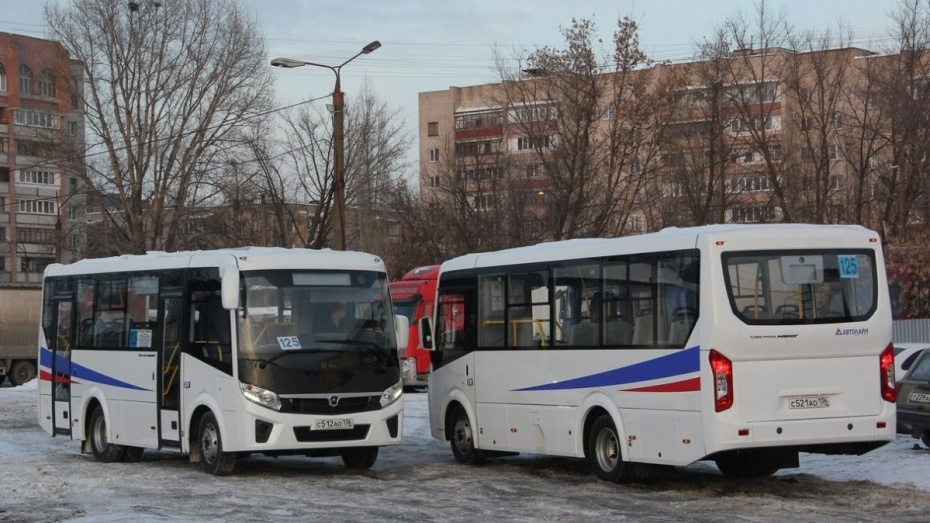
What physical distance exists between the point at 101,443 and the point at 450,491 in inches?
272

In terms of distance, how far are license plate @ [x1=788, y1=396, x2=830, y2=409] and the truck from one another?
3628cm

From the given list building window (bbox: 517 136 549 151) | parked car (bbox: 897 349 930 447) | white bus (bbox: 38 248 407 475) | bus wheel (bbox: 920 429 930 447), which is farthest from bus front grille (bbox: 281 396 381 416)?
building window (bbox: 517 136 549 151)

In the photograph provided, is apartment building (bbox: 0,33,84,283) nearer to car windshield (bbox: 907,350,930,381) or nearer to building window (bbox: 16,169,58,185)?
building window (bbox: 16,169,58,185)

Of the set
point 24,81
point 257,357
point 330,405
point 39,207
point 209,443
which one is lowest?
point 209,443

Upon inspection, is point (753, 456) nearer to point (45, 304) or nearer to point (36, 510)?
point (36, 510)

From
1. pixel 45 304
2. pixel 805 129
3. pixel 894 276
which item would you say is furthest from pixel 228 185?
pixel 45 304

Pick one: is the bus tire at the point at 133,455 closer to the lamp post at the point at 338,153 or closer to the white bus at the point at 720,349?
the white bus at the point at 720,349

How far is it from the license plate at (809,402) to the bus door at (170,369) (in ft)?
25.4

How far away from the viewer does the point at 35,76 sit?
100062 millimetres

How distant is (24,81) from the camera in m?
99.4

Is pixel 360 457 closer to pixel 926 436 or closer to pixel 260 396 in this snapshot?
pixel 260 396

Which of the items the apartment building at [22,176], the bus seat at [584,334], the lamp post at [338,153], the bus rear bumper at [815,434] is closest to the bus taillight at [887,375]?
the bus rear bumper at [815,434]

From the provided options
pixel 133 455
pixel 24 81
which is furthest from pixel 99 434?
pixel 24 81

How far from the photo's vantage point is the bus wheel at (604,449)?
48.8 ft
